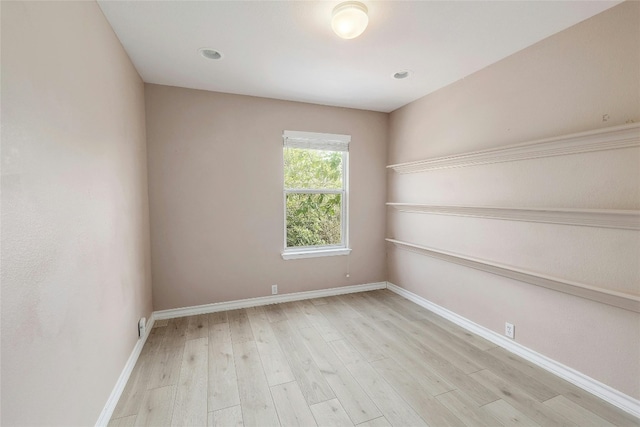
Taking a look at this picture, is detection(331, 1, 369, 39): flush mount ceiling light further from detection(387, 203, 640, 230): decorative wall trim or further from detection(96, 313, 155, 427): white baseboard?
detection(96, 313, 155, 427): white baseboard

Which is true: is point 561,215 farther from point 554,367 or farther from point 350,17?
point 350,17

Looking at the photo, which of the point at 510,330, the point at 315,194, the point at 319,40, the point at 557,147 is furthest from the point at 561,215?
the point at 315,194

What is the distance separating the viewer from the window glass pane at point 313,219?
3635 millimetres

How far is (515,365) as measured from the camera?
2.22 metres

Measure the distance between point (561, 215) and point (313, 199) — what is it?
2.51 metres

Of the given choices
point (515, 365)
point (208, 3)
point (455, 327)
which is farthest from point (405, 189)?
point (208, 3)

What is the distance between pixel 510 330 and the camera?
7.96 ft

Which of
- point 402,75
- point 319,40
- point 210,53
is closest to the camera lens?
point 319,40

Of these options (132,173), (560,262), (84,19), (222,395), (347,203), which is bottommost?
(222,395)

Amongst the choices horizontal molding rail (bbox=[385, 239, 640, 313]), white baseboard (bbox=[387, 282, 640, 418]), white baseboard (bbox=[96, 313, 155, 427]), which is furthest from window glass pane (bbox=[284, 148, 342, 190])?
white baseboard (bbox=[96, 313, 155, 427])

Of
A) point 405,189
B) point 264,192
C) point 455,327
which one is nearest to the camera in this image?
point 455,327

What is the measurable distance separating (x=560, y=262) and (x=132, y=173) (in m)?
3.47

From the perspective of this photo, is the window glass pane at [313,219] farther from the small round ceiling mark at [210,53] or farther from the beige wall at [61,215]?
the beige wall at [61,215]

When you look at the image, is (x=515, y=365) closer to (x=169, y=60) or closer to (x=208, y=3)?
(x=208, y=3)
